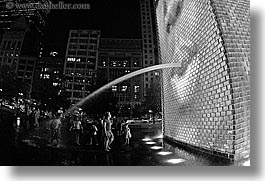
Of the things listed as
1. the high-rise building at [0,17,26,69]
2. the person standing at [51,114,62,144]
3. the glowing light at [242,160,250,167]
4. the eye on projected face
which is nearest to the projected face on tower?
the eye on projected face

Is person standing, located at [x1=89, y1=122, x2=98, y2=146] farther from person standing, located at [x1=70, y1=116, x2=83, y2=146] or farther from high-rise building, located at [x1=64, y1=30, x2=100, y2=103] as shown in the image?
high-rise building, located at [x1=64, y1=30, x2=100, y2=103]

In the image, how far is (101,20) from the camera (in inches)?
96.3

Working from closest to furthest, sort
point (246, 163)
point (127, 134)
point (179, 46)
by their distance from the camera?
1. point (246, 163)
2. point (127, 134)
3. point (179, 46)

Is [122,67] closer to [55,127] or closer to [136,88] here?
[136,88]

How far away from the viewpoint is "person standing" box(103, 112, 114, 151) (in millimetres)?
2299

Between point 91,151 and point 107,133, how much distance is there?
19 cm

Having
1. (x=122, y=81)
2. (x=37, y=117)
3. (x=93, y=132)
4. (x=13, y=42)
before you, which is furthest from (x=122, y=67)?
(x=13, y=42)

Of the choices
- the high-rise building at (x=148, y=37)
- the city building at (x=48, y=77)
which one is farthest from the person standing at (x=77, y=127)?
the high-rise building at (x=148, y=37)

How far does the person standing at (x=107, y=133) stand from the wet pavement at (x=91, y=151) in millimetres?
41

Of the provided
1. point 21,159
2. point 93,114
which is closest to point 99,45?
point 93,114

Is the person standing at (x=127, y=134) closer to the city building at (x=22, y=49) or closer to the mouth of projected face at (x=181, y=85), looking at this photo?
the mouth of projected face at (x=181, y=85)

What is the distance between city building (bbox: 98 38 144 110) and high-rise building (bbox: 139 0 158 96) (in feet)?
0.16

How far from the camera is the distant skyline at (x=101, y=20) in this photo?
2.41 m

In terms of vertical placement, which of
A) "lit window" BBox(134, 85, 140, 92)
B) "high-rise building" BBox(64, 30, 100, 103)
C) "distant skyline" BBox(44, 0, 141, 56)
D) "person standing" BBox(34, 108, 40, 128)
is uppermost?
"distant skyline" BBox(44, 0, 141, 56)
